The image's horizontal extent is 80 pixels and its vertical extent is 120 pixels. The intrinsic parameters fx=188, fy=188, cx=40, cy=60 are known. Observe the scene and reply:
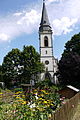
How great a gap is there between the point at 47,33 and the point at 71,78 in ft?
85.6

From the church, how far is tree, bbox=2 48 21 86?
941 centimetres

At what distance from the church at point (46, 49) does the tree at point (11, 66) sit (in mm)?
9412

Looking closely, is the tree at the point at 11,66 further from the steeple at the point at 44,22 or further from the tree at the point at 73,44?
the steeple at the point at 44,22

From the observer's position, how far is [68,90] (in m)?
17.3

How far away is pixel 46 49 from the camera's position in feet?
179

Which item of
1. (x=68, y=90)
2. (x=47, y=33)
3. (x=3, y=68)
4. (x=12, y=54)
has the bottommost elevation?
(x=68, y=90)

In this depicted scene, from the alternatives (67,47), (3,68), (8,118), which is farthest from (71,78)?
(8,118)

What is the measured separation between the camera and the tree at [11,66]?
44625 millimetres

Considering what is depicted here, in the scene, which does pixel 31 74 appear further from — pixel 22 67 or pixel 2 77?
pixel 2 77

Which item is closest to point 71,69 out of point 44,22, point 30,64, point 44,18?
point 30,64

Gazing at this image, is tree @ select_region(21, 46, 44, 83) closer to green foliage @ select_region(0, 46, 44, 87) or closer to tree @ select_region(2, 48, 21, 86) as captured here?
green foliage @ select_region(0, 46, 44, 87)

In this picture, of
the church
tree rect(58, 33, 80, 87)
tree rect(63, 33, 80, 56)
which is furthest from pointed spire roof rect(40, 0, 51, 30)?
tree rect(58, 33, 80, 87)

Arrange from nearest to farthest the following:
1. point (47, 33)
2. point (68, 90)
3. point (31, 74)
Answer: point (68, 90)
point (31, 74)
point (47, 33)

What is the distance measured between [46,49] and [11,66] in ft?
44.5
